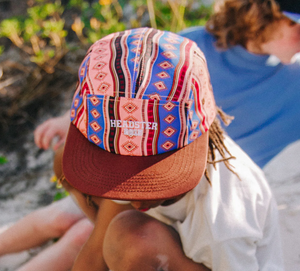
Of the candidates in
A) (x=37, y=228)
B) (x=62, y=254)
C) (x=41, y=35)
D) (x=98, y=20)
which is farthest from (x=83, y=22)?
(x=62, y=254)

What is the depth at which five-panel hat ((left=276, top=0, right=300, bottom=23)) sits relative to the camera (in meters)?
1.14

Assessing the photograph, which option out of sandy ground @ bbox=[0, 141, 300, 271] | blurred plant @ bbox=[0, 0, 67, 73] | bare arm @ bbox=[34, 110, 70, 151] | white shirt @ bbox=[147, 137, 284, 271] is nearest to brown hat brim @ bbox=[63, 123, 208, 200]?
white shirt @ bbox=[147, 137, 284, 271]

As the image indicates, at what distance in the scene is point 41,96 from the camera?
2170 mm

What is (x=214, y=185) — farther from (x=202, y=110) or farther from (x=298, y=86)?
(x=298, y=86)

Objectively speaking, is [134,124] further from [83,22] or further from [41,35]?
[83,22]

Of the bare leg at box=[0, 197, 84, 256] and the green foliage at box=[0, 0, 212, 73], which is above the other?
the green foliage at box=[0, 0, 212, 73]

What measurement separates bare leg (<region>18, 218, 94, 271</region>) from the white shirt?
502 mm

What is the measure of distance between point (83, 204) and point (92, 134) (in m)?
0.61

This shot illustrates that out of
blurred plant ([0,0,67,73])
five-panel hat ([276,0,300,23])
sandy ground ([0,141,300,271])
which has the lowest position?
sandy ground ([0,141,300,271])

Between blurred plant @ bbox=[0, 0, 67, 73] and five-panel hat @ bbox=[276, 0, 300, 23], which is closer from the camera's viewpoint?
five-panel hat @ bbox=[276, 0, 300, 23]

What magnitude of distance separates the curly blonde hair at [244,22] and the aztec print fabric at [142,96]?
67cm

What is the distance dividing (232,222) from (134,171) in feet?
1.10

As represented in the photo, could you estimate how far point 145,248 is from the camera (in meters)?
0.95

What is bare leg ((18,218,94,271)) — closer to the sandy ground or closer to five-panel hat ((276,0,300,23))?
the sandy ground
